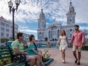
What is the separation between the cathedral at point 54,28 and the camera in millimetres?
69500

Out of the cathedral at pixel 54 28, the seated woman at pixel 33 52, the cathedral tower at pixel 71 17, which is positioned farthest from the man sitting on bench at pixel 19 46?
the cathedral tower at pixel 71 17

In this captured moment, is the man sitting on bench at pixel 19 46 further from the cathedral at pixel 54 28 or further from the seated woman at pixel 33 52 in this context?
the cathedral at pixel 54 28

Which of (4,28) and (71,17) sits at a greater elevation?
(71,17)

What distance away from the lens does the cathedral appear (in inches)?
2736

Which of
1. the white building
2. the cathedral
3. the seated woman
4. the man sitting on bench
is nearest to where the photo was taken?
the man sitting on bench

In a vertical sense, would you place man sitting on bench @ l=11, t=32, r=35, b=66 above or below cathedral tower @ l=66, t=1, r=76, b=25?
below

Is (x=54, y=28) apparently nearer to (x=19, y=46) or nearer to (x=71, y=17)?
(x=71, y=17)

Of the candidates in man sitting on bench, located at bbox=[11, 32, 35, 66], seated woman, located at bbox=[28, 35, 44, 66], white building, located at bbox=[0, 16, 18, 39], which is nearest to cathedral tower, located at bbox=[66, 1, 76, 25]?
white building, located at bbox=[0, 16, 18, 39]

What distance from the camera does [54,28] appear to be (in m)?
73.6

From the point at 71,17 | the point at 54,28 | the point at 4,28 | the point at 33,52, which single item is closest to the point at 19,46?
the point at 33,52

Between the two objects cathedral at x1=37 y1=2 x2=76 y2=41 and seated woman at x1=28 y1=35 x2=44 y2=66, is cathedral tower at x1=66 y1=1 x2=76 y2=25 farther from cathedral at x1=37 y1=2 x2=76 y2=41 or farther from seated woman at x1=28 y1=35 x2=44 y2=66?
seated woman at x1=28 y1=35 x2=44 y2=66

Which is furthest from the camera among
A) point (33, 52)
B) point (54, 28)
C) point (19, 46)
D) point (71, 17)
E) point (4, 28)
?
point (4, 28)

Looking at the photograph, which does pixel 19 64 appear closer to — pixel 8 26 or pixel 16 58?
pixel 16 58

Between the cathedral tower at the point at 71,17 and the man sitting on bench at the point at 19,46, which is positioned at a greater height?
the cathedral tower at the point at 71,17
